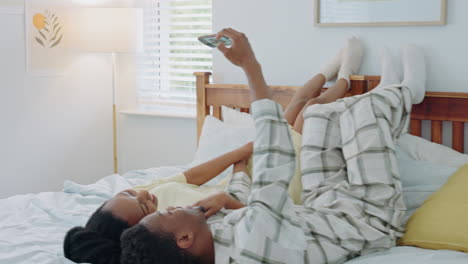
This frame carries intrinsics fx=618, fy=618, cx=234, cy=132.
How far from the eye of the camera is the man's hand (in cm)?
150

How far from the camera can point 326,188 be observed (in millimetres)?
2096

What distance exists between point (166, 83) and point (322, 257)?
7.32 ft

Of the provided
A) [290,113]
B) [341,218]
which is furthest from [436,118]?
[341,218]

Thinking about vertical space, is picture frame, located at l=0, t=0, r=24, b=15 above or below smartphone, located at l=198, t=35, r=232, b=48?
above

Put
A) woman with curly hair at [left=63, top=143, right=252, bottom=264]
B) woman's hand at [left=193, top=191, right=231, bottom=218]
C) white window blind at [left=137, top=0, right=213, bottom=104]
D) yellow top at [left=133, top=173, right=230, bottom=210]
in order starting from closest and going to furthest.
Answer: woman with curly hair at [left=63, top=143, right=252, bottom=264] < woman's hand at [left=193, top=191, right=231, bottom=218] < yellow top at [left=133, top=173, right=230, bottom=210] < white window blind at [left=137, top=0, right=213, bottom=104]

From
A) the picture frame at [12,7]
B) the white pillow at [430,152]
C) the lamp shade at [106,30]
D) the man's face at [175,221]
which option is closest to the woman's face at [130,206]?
the man's face at [175,221]

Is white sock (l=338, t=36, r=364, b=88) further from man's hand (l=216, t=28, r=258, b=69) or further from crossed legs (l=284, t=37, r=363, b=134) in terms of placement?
man's hand (l=216, t=28, r=258, b=69)

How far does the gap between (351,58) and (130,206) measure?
1295 millimetres

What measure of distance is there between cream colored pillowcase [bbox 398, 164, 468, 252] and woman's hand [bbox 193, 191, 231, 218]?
0.56 meters

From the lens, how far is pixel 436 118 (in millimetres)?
2494

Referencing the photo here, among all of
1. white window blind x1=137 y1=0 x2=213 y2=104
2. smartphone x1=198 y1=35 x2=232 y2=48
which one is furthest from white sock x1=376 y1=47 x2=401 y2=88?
white window blind x1=137 y1=0 x2=213 y2=104

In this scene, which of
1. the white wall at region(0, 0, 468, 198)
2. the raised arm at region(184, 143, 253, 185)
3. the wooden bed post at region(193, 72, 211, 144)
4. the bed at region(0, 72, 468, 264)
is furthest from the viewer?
the wooden bed post at region(193, 72, 211, 144)

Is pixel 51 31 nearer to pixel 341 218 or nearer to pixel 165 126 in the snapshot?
pixel 165 126

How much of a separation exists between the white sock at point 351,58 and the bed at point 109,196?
0.05 metres
